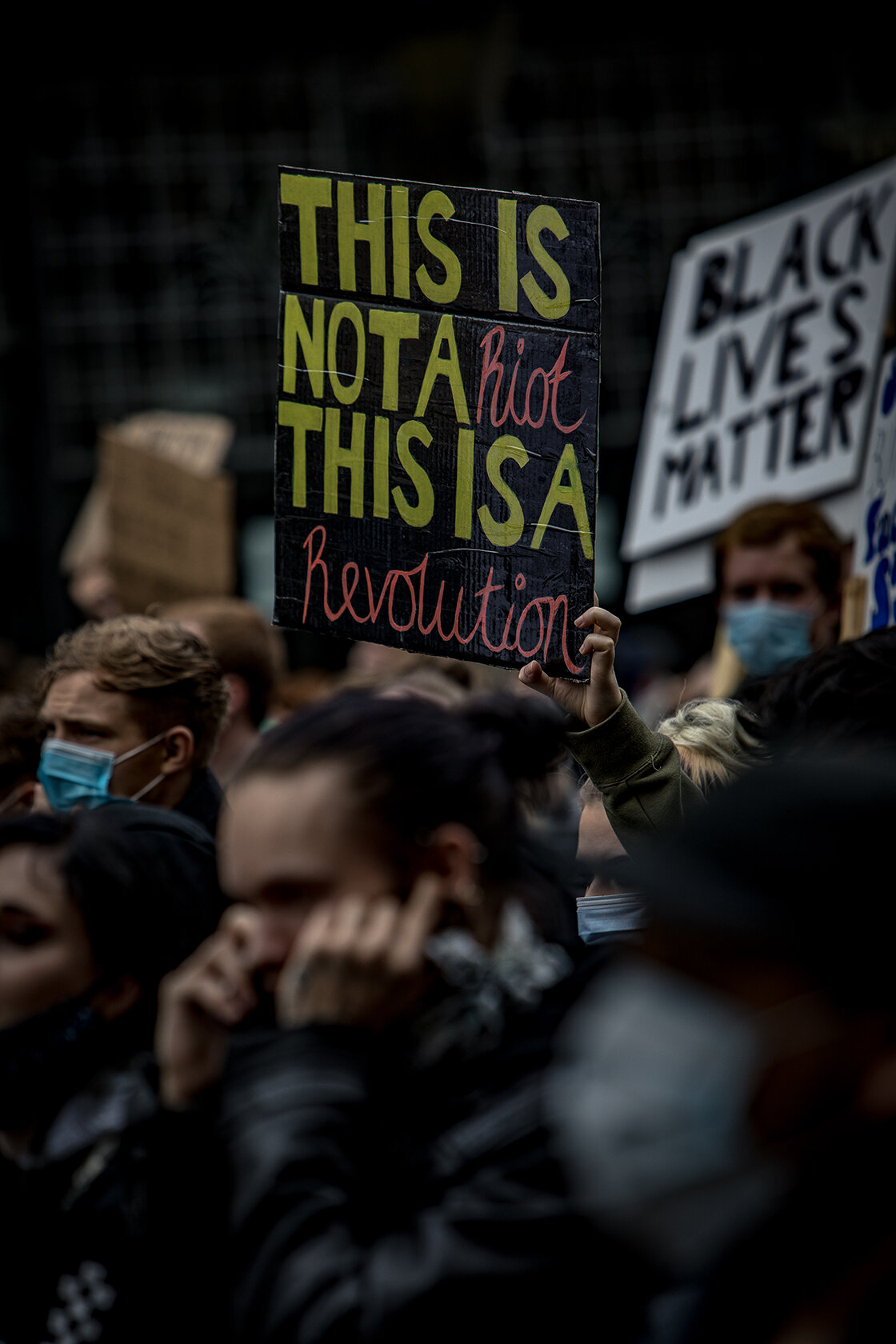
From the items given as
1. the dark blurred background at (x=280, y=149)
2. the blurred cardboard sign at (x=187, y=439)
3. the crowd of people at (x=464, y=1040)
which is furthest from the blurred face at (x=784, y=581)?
the dark blurred background at (x=280, y=149)

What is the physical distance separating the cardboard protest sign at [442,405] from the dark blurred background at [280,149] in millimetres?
6083

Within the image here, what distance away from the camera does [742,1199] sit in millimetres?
1148

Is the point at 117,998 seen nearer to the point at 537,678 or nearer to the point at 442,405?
the point at 537,678

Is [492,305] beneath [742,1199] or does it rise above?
above

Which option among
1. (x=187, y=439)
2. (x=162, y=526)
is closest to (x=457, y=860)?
(x=162, y=526)

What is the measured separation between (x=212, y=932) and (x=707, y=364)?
3.13 m

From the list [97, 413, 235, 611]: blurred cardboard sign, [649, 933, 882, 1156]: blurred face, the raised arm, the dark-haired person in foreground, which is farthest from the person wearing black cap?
[97, 413, 235, 611]: blurred cardboard sign

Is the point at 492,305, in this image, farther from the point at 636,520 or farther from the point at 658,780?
the point at 636,520

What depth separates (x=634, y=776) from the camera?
2.64 metres

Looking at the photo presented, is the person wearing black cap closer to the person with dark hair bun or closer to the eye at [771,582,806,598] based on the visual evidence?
the person with dark hair bun

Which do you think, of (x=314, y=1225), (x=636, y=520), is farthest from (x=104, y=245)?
(x=314, y=1225)

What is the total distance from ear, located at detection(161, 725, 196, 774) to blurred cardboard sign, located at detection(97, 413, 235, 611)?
253 cm

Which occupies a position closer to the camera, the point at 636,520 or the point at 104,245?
the point at 636,520

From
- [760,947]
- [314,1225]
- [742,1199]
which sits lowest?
[314,1225]
